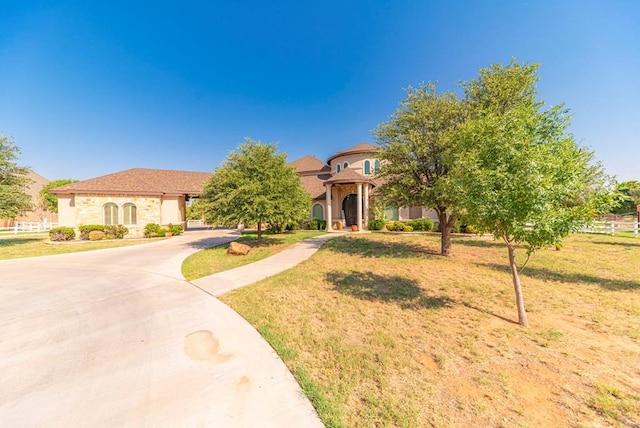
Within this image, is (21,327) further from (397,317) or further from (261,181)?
(261,181)

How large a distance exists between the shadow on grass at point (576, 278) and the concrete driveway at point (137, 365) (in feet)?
30.7

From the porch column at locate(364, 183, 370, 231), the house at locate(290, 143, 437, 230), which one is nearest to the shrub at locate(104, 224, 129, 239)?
the house at locate(290, 143, 437, 230)

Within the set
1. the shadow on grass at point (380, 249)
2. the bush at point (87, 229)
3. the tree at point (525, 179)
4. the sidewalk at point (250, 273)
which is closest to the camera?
the tree at point (525, 179)

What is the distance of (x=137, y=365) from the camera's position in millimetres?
3828

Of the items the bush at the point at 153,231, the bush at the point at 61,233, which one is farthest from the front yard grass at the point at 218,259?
the bush at the point at 61,233

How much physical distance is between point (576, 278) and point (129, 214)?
95.1ft

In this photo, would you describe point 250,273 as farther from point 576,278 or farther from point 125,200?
point 125,200

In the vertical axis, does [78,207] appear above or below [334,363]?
above

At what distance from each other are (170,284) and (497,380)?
28.5ft

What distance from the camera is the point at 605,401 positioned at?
121 inches

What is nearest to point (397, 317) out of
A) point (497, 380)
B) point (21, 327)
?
point (497, 380)

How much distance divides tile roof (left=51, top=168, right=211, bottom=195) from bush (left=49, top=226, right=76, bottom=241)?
3.18 m

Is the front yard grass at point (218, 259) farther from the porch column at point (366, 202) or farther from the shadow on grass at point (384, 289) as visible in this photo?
the porch column at point (366, 202)

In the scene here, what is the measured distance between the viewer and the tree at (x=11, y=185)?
15.9m
